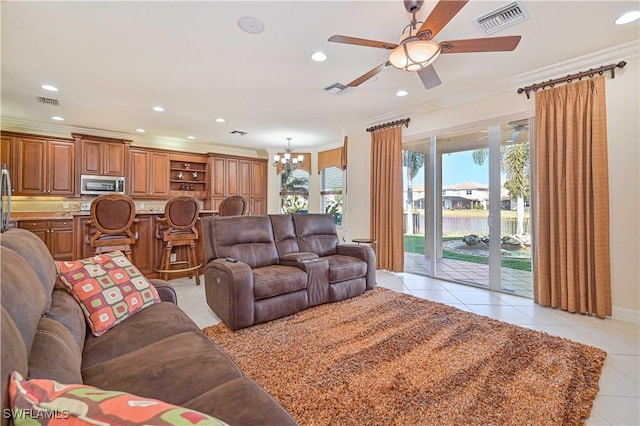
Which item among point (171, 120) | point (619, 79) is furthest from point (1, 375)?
point (171, 120)

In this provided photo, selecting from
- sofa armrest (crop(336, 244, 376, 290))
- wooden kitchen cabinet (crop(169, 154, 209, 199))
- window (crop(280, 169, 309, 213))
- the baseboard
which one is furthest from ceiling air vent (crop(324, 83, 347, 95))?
wooden kitchen cabinet (crop(169, 154, 209, 199))

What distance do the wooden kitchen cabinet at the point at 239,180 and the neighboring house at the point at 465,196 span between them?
A: 481 cm

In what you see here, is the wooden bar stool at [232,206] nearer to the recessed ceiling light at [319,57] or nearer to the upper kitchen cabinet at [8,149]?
the recessed ceiling light at [319,57]

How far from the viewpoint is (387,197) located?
190 inches

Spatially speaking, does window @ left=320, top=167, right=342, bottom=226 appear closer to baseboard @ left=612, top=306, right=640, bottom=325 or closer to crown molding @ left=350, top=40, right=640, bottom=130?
crown molding @ left=350, top=40, right=640, bottom=130

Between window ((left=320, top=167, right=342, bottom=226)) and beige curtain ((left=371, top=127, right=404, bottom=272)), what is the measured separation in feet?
8.05

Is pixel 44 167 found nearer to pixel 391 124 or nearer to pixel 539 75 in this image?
pixel 391 124

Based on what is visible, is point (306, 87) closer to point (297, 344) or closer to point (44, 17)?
Answer: point (44, 17)

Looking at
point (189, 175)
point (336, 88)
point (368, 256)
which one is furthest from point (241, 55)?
point (189, 175)

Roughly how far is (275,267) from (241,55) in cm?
221

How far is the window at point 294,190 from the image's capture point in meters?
8.05

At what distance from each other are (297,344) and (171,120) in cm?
477

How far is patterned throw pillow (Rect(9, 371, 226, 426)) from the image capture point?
51 cm

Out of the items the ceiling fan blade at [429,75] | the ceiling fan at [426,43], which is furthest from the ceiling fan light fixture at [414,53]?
the ceiling fan blade at [429,75]
